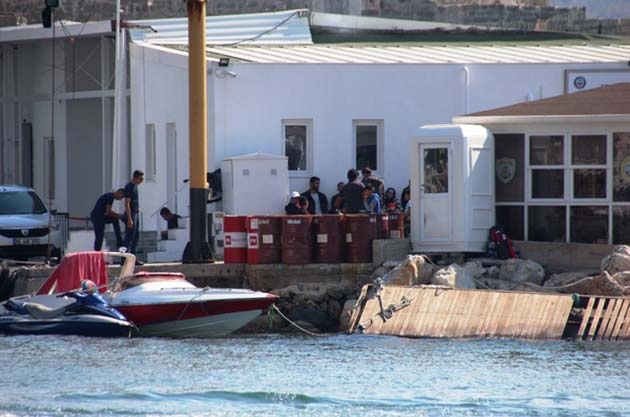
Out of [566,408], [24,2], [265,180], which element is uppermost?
[24,2]

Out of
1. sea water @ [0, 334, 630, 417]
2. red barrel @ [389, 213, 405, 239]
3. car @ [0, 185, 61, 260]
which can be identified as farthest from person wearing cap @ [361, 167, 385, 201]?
car @ [0, 185, 61, 260]

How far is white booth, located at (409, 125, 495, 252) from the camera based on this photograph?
30.3 metres

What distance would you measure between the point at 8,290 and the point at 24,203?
695 centimetres

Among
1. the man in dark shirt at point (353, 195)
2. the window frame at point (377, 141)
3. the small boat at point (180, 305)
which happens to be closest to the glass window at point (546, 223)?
the man in dark shirt at point (353, 195)

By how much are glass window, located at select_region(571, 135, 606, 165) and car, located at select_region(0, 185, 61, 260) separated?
10115 millimetres

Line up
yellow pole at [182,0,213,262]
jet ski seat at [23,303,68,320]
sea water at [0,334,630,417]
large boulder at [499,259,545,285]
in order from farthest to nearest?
yellow pole at [182,0,213,262], large boulder at [499,259,545,285], jet ski seat at [23,303,68,320], sea water at [0,334,630,417]

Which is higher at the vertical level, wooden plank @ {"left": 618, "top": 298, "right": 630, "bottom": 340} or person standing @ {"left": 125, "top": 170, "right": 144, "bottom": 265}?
person standing @ {"left": 125, "top": 170, "right": 144, "bottom": 265}

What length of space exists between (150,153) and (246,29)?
17.2 feet

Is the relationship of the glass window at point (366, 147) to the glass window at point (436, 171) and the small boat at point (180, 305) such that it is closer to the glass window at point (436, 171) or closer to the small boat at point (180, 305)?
the glass window at point (436, 171)

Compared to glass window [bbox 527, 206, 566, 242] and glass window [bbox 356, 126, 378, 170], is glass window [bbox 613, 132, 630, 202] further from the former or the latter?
glass window [bbox 356, 126, 378, 170]

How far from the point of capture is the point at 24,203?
1462 inches

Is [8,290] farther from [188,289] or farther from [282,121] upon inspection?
[282,121]

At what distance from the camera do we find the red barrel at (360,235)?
99.7 feet

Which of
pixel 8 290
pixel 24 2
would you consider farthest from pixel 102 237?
pixel 24 2
